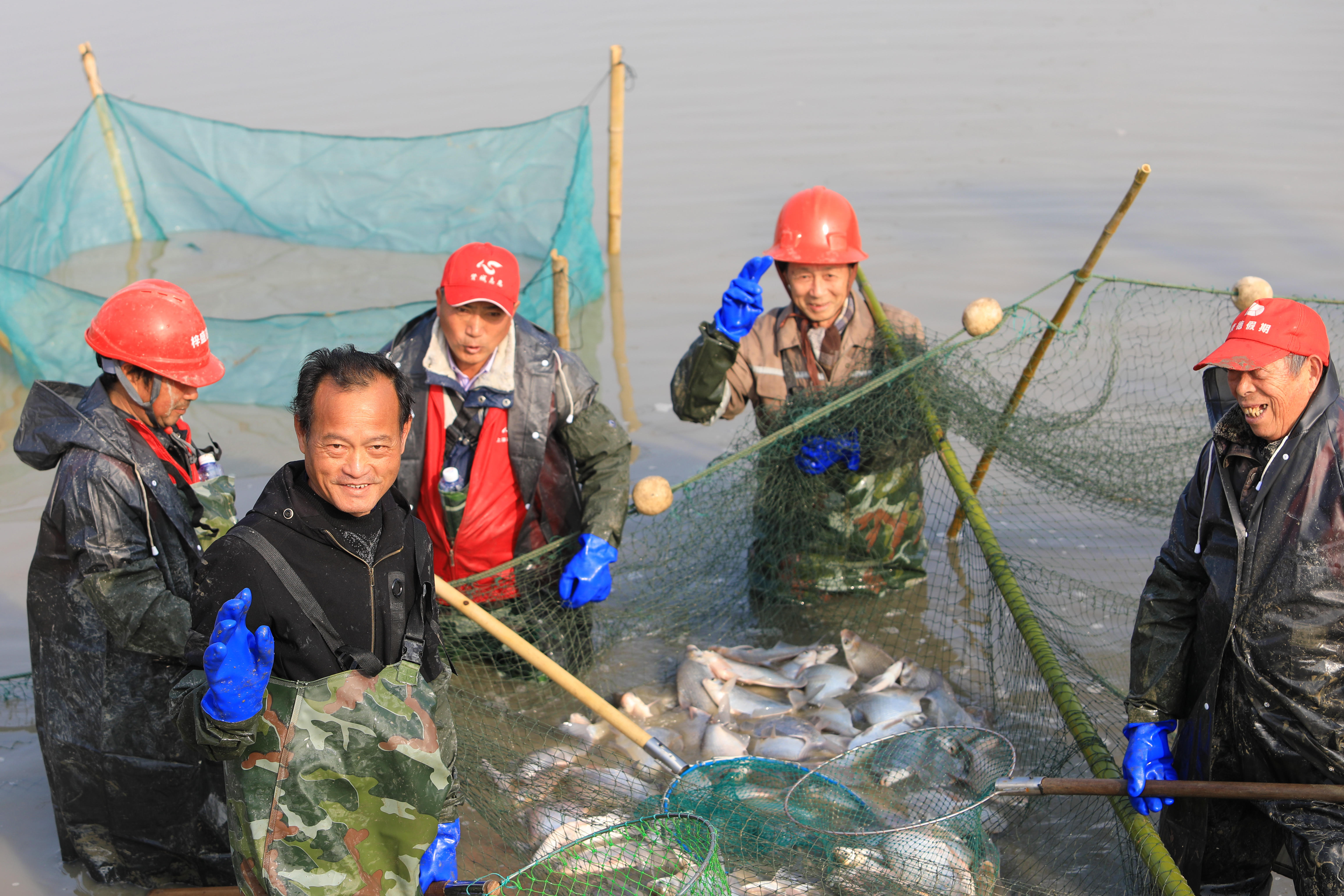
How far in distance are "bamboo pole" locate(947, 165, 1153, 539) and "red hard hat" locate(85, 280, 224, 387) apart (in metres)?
3.32

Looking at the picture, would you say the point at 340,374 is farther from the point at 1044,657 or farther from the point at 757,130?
the point at 757,130

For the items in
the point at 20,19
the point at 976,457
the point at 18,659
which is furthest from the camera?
the point at 20,19

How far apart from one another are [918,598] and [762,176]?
7.57 m

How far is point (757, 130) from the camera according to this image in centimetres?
1349

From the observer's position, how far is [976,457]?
652 cm

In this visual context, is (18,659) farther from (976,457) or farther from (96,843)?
(976,457)

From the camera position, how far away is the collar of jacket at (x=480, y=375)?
13.5 feet

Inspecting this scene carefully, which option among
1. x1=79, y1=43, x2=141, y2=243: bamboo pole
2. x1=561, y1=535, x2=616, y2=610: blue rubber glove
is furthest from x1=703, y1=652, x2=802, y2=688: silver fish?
x1=79, y1=43, x2=141, y2=243: bamboo pole

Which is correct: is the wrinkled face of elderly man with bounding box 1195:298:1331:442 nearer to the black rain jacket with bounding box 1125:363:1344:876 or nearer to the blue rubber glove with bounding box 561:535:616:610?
the black rain jacket with bounding box 1125:363:1344:876

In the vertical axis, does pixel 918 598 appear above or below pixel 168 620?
below

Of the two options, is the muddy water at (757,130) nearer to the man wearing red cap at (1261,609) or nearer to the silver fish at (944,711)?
the silver fish at (944,711)

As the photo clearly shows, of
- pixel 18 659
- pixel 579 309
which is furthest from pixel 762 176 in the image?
pixel 18 659

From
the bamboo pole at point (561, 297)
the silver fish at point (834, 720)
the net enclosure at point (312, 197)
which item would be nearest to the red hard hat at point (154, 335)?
the silver fish at point (834, 720)

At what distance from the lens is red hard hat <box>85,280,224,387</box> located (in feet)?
10.6
